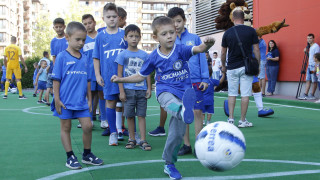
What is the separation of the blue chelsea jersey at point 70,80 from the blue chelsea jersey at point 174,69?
88 centimetres

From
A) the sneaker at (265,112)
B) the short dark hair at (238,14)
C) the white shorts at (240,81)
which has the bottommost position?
the sneaker at (265,112)

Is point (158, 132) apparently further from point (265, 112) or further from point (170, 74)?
point (265, 112)

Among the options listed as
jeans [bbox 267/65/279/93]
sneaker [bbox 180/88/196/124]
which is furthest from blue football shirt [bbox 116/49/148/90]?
jeans [bbox 267/65/279/93]

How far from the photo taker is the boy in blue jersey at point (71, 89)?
4012 millimetres

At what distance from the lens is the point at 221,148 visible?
317 cm

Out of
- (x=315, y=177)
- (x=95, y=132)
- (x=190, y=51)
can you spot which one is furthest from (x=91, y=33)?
(x=315, y=177)

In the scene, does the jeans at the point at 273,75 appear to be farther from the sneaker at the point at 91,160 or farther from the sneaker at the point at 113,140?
the sneaker at the point at 91,160

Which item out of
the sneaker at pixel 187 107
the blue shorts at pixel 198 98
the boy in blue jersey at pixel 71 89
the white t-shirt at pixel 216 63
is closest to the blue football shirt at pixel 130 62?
the blue shorts at pixel 198 98

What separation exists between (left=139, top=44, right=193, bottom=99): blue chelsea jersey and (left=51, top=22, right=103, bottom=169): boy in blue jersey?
0.87 meters

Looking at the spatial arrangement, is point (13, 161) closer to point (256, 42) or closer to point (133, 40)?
point (133, 40)

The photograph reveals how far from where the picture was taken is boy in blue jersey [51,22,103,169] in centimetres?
401

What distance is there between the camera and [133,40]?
505 cm

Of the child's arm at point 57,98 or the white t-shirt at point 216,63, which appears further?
the white t-shirt at point 216,63

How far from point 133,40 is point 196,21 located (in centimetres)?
1919
